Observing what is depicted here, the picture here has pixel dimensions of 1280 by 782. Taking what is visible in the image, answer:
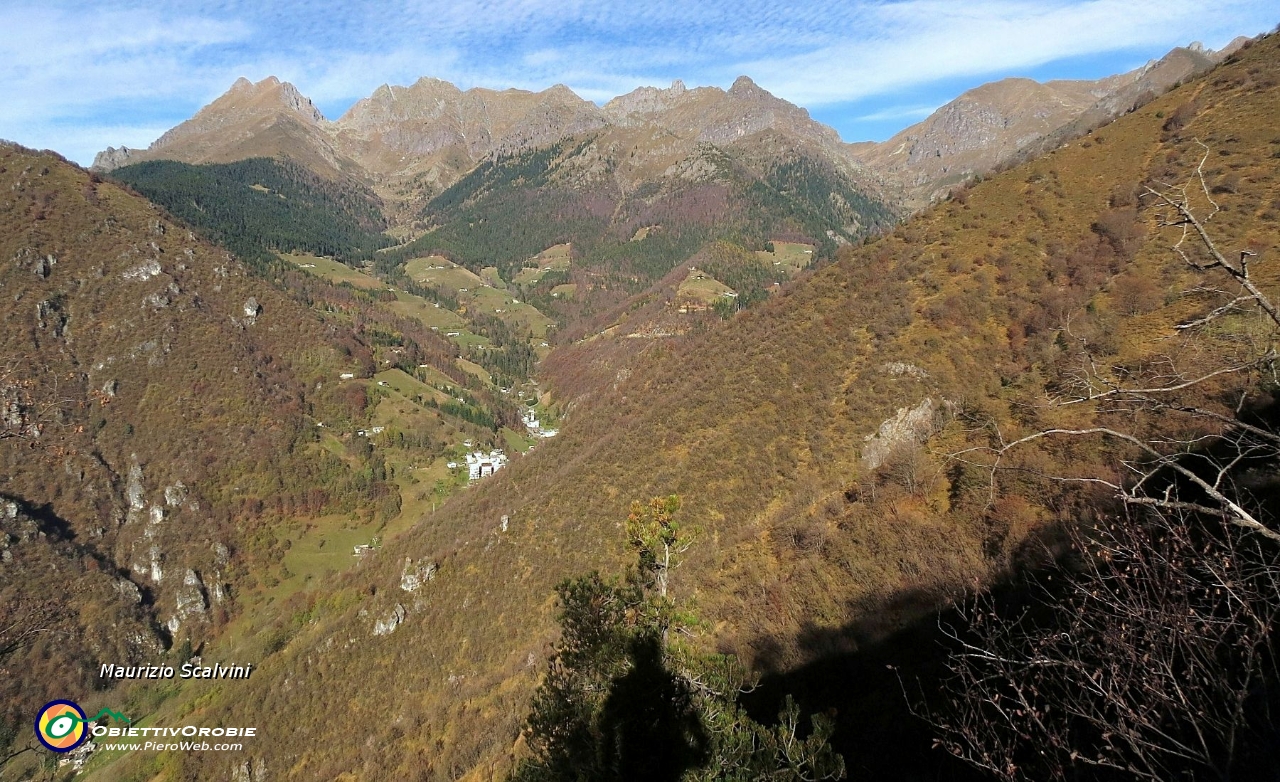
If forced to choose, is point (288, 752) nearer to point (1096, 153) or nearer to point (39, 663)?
point (39, 663)

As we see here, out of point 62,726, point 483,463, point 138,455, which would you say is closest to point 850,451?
point 62,726

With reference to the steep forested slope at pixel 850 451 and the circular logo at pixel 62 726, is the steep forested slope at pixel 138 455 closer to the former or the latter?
the steep forested slope at pixel 850 451

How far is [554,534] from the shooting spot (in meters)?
53.9

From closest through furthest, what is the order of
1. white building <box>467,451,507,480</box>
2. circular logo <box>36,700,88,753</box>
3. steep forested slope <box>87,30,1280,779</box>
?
steep forested slope <box>87,30,1280,779</box>, circular logo <box>36,700,88,753</box>, white building <box>467,451,507,480</box>

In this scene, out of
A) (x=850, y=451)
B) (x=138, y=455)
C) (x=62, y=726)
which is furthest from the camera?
(x=138, y=455)

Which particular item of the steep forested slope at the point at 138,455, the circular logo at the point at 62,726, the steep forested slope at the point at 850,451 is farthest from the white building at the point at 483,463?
the circular logo at the point at 62,726

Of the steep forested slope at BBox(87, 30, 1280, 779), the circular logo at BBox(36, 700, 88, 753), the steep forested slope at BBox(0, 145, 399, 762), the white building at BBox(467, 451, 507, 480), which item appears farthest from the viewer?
the white building at BBox(467, 451, 507, 480)

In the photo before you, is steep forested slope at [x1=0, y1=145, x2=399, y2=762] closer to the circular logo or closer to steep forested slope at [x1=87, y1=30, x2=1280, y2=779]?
steep forested slope at [x1=87, y1=30, x2=1280, y2=779]

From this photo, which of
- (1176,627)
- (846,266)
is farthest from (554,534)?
(1176,627)

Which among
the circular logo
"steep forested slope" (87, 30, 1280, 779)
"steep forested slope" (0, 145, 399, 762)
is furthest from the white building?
the circular logo

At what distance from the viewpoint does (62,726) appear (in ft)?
115

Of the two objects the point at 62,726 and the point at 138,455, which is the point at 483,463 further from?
the point at 62,726

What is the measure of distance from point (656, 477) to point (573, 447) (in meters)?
30.0

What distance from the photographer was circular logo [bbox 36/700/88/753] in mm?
33562
